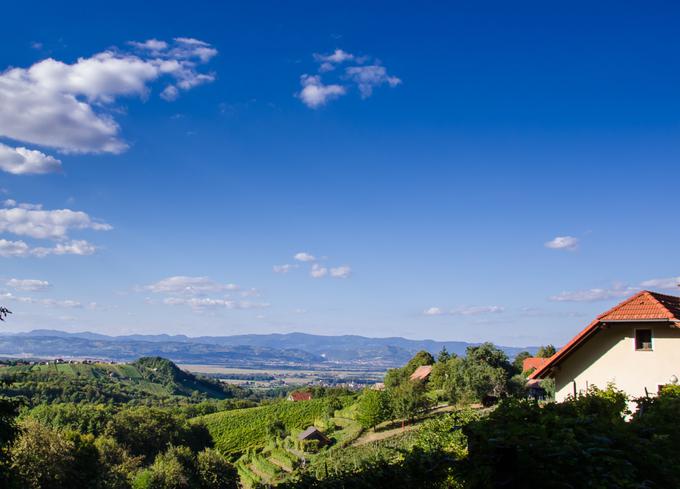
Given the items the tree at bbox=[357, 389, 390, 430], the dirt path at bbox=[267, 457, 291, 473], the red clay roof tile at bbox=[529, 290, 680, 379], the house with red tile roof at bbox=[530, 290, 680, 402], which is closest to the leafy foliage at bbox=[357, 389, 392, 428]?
the tree at bbox=[357, 389, 390, 430]

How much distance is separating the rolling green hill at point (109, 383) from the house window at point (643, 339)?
7372cm

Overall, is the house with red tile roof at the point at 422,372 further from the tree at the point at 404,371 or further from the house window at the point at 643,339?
the house window at the point at 643,339

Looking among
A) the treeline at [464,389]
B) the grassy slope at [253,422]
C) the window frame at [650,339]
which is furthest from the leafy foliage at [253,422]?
the window frame at [650,339]

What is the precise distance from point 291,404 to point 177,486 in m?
48.6

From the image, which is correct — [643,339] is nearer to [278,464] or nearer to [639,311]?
[639,311]

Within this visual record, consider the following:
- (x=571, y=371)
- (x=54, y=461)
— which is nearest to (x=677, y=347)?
(x=571, y=371)

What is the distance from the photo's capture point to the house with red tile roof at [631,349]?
14.4m

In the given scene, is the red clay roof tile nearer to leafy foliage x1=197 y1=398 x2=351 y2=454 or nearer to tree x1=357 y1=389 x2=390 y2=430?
tree x1=357 y1=389 x2=390 y2=430

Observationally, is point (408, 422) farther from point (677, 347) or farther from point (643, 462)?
point (643, 462)

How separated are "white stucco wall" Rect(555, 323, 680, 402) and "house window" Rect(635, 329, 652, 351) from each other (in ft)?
0.35

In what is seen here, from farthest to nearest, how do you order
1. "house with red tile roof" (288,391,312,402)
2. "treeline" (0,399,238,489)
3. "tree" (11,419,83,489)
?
1. "house with red tile roof" (288,391,312,402)
2. "tree" (11,419,83,489)
3. "treeline" (0,399,238,489)

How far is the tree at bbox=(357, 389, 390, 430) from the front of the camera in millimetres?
51594

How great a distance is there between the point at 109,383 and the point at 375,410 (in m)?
113

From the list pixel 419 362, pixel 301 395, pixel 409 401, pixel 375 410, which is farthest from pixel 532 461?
pixel 301 395
